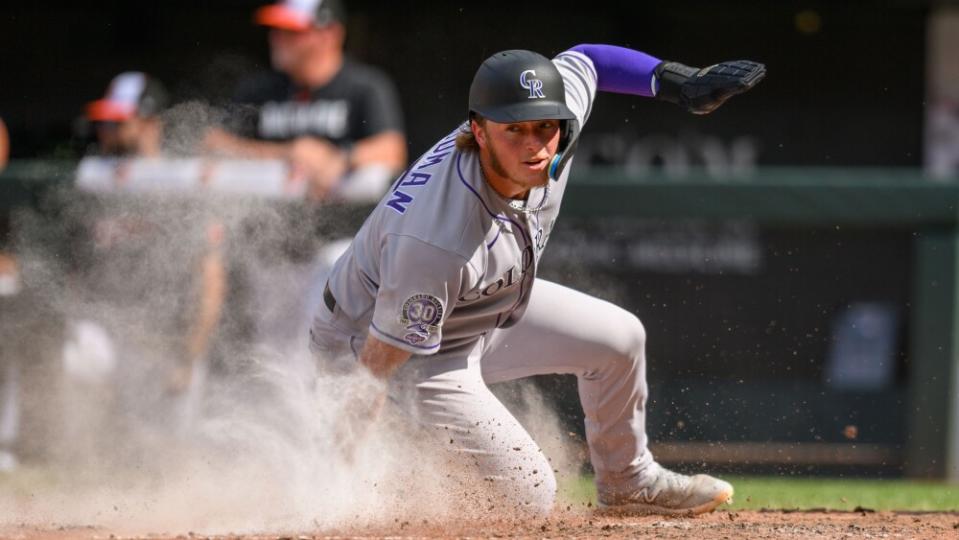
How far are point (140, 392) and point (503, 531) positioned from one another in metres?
3.65

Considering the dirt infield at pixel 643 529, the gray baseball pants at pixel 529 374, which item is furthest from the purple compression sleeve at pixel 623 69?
the dirt infield at pixel 643 529

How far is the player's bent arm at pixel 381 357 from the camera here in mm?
4602

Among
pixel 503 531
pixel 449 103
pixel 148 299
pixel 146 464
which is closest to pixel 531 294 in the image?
pixel 503 531

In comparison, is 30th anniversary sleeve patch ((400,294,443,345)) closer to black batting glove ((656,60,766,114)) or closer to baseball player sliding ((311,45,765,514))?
baseball player sliding ((311,45,765,514))

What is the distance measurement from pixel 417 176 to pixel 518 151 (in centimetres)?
39

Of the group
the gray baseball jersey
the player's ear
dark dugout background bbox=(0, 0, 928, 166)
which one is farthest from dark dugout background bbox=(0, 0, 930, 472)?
the player's ear

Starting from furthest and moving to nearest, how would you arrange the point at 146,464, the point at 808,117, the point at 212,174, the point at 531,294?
the point at 808,117 → the point at 212,174 → the point at 146,464 → the point at 531,294

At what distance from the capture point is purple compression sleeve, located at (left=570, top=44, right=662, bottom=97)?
5129 mm

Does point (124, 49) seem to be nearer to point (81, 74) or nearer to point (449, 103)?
point (81, 74)

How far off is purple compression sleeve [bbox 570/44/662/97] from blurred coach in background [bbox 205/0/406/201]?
251cm

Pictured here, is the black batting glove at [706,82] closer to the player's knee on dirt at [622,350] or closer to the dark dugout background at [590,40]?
the player's knee on dirt at [622,350]

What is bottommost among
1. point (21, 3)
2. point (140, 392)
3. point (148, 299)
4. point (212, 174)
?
point (140, 392)

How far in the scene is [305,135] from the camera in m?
7.85

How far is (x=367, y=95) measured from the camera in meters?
7.89
